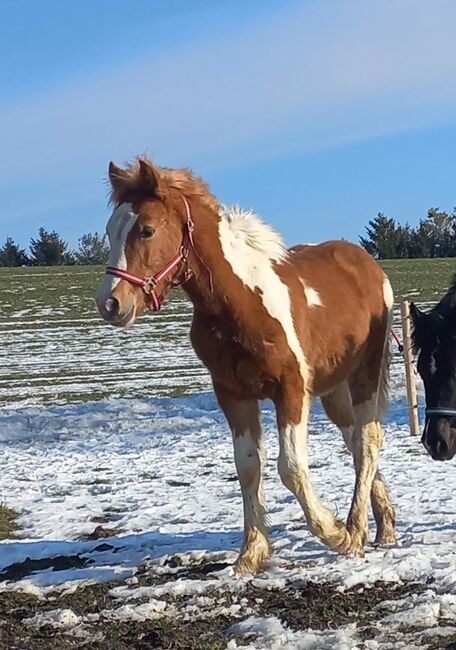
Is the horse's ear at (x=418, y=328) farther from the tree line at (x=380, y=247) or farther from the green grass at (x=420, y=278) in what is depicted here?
the tree line at (x=380, y=247)

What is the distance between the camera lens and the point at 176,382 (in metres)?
18.2

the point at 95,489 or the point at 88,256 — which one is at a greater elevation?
the point at 88,256

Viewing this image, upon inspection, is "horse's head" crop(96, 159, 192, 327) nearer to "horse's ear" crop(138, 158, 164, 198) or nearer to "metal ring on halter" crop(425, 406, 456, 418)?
"horse's ear" crop(138, 158, 164, 198)

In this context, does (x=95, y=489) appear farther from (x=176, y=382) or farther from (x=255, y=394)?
(x=176, y=382)

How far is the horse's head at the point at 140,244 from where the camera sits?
4.77 m

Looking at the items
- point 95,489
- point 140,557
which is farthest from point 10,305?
point 140,557

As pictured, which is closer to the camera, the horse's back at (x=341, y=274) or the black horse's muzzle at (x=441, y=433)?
the black horse's muzzle at (x=441, y=433)

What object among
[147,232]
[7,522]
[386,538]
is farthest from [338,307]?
[7,522]

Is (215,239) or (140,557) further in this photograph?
(140,557)

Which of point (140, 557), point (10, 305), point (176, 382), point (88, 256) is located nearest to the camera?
point (140, 557)

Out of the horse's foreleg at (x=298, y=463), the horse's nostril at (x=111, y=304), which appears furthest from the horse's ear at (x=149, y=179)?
the horse's foreleg at (x=298, y=463)

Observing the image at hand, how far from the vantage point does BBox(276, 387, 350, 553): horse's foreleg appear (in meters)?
5.14

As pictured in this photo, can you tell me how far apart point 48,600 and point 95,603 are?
0.35 meters

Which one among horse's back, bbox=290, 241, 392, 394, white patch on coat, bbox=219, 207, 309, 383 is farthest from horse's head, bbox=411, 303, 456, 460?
white patch on coat, bbox=219, 207, 309, 383
